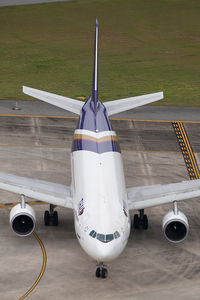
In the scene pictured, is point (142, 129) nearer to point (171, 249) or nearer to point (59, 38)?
point (171, 249)

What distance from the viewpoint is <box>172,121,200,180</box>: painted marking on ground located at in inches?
2051

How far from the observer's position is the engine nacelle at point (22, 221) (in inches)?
1550

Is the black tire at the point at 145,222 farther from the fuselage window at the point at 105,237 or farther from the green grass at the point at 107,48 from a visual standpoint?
the green grass at the point at 107,48

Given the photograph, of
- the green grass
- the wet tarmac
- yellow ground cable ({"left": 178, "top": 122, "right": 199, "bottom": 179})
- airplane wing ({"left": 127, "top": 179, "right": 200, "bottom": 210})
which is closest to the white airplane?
airplane wing ({"left": 127, "top": 179, "right": 200, "bottom": 210})

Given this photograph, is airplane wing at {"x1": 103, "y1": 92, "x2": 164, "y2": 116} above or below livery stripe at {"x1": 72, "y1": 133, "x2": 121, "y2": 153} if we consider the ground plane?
above

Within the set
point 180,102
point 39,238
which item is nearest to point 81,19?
point 180,102

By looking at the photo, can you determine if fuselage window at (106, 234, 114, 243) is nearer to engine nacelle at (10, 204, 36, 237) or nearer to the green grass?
engine nacelle at (10, 204, 36, 237)

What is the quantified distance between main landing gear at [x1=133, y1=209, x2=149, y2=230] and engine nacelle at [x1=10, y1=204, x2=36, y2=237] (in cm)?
662

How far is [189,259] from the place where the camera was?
39844 millimetres

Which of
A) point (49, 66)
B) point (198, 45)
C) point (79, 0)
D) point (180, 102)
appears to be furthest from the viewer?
point (79, 0)

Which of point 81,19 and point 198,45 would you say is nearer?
point 198,45

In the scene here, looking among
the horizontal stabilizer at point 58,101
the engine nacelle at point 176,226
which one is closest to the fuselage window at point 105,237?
the engine nacelle at point 176,226

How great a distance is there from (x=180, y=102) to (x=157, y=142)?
10.5 m

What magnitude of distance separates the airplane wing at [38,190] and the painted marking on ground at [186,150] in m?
12.6
